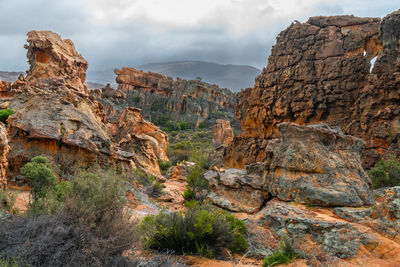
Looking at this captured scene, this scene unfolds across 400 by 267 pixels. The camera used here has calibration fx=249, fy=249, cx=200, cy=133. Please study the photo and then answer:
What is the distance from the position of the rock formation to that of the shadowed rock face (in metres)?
46.3

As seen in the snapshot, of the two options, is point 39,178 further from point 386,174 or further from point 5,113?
point 386,174

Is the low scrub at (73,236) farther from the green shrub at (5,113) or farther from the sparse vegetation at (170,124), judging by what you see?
the sparse vegetation at (170,124)

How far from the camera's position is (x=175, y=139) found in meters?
50.5

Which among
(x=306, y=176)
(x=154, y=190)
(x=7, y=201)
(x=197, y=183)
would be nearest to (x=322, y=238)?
(x=306, y=176)

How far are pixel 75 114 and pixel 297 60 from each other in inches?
708

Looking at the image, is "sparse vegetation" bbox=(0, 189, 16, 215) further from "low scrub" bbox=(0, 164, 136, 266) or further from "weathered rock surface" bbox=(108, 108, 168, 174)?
"weathered rock surface" bbox=(108, 108, 168, 174)

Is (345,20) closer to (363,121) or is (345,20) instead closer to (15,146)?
(363,121)

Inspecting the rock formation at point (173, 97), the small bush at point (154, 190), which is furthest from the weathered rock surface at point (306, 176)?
the rock formation at point (173, 97)

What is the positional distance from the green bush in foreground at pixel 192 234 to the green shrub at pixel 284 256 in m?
0.78

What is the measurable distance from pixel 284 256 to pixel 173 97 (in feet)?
235

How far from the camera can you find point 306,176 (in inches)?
307

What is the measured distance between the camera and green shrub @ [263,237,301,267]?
4555mm

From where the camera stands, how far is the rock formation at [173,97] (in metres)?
71.2

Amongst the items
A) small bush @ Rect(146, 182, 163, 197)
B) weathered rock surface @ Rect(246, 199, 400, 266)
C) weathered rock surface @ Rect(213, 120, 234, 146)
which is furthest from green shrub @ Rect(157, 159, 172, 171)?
weathered rock surface @ Rect(246, 199, 400, 266)
